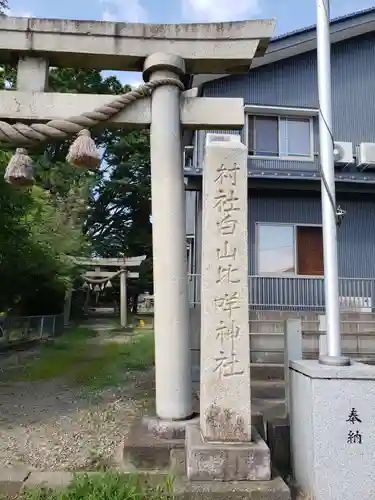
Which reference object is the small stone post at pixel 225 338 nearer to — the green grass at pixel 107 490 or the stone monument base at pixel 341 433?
the green grass at pixel 107 490

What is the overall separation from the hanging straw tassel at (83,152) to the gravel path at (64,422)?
3028 mm

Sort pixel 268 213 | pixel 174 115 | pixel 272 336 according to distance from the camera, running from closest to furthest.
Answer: pixel 174 115 → pixel 272 336 → pixel 268 213

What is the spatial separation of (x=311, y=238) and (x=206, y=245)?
8229 millimetres

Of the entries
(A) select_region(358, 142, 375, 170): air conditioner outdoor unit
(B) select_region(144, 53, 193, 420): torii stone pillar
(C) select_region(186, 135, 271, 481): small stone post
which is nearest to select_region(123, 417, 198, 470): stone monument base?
(B) select_region(144, 53, 193, 420): torii stone pillar

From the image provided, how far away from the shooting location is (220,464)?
3.41 m

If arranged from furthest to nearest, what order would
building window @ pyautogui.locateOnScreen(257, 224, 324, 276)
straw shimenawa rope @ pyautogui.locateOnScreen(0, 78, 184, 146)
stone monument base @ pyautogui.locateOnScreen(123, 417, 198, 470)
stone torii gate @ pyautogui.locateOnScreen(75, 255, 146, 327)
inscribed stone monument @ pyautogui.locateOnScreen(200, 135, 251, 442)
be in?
stone torii gate @ pyautogui.locateOnScreen(75, 255, 146, 327), building window @ pyautogui.locateOnScreen(257, 224, 324, 276), straw shimenawa rope @ pyautogui.locateOnScreen(0, 78, 184, 146), stone monument base @ pyautogui.locateOnScreen(123, 417, 198, 470), inscribed stone monument @ pyautogui.locateOnScreen(200, 135, 251, 442)

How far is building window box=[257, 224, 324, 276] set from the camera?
36.6ft

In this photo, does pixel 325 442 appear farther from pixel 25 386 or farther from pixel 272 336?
pixel 25 386

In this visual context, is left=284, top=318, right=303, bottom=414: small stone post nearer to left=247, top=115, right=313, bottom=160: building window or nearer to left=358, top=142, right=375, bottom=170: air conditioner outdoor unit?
left=247, top=115, right=313, bottom=160: building window

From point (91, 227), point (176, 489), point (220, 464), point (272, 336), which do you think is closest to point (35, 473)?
point (176, 489)

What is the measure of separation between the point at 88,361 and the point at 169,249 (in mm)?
6908

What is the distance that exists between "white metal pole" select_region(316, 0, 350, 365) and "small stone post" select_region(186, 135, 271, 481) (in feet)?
2.39

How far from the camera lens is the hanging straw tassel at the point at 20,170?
14.4 feet

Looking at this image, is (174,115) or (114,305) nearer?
(174,115)
